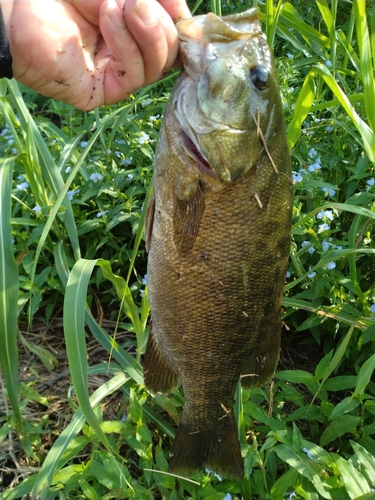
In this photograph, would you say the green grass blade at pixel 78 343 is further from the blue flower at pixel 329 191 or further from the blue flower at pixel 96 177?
the blue flower at pixel 329 191

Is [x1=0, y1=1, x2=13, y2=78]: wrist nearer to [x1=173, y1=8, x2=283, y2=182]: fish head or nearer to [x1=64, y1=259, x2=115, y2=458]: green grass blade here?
[x1=173, y1=8, x2=283, y2=182]: fish head

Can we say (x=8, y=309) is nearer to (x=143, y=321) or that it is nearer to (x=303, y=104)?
(x=143, y=321)

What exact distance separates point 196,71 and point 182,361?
87 centimetres

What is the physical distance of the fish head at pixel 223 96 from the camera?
1.45 metres

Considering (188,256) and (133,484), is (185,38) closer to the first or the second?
(188,256)

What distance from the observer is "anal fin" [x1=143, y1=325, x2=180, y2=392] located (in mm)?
1759

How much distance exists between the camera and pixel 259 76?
1.48 metres

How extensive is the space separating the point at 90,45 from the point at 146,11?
1.23ft

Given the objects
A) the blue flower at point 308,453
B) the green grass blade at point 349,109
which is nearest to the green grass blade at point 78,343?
the blue flower at point 308,453

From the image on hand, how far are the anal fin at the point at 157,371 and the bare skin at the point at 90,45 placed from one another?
800 mm

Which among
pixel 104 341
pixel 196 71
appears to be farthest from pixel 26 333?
pixel 196 71

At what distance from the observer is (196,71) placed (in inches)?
57.4

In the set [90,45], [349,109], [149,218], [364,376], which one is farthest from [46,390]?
[349,109]

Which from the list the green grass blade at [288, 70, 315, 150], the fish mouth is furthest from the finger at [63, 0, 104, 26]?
the green grass blade at [288, 70, 315, 150]
